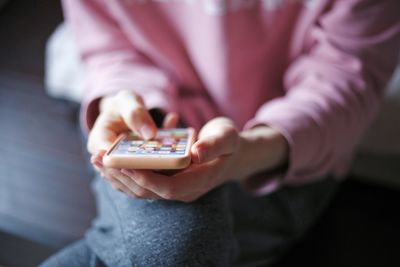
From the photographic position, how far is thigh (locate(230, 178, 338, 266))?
1.82ft

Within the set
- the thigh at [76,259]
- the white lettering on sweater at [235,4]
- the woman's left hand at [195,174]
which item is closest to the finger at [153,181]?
the woman's left hand at [195,174]

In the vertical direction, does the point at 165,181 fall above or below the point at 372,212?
above

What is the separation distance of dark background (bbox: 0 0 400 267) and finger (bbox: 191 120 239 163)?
1.04 ft

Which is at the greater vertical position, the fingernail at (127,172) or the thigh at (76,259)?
the fingernail at (127,172)

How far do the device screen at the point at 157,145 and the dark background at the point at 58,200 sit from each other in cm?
28

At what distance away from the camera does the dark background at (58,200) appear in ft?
2.11

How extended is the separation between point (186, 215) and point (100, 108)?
190mm

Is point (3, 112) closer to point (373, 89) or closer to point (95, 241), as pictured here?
point (95, 241)

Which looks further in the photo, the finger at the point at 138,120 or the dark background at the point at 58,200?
the dark background at the point at 58,200

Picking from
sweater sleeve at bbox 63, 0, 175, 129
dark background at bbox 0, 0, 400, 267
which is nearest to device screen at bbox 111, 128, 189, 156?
sweater sleeve at bbox 63, 0, 175, 129

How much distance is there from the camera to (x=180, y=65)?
2.01ft

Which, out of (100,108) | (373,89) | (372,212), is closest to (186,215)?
(100,108)

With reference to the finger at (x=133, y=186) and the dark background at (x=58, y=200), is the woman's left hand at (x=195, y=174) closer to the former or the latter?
the finger at (x=133, y=186)

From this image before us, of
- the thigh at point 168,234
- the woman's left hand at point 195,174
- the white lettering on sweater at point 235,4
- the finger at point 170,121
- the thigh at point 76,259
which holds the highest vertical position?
the white lettering on sweater at point 235,4
